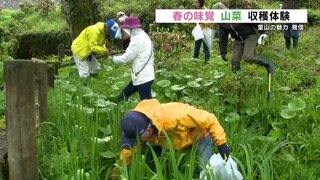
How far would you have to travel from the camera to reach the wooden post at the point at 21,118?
297 cm

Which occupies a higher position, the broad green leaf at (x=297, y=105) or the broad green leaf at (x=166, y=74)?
the broad green leaf at (x=166, y=74)

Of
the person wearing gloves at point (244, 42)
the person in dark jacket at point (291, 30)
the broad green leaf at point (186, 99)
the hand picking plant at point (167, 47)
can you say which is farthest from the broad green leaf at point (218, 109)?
the person in dark jacket at point (291, 30)

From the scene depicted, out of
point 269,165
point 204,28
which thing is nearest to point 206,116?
point 269,165

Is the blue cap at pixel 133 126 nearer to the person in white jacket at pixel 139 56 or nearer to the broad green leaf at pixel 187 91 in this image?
the person in white jacket at pixel 139 56

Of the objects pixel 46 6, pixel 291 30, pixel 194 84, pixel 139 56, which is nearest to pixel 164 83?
pixel 194 84

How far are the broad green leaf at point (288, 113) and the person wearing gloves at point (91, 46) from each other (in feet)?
7.50

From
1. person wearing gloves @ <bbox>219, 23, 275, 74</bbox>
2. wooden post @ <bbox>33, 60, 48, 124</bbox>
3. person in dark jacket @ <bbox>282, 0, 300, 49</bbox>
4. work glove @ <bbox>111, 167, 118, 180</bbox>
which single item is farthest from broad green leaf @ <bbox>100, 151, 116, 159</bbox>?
person in dark jacket @ <bbox>282, 0, 300, 49</bbox>

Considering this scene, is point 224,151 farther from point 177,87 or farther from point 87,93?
point 177,87

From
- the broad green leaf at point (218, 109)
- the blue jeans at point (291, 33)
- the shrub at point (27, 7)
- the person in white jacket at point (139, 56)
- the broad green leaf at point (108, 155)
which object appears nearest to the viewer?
the broad green leaf at point (108, 155)

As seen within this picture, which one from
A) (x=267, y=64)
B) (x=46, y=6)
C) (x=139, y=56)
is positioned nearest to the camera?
(x=139, y=56)

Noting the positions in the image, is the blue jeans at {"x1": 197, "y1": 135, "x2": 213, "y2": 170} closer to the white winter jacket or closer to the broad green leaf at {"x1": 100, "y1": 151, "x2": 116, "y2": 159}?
the broad green leaf at {"x1": 100, "y1": 151, "x2": 116, "y2": 159}

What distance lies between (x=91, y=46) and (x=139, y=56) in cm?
148

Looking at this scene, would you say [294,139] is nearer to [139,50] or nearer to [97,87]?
[139,50]

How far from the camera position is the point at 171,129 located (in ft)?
11.2
